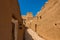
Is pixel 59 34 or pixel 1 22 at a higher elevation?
pixel 1 22

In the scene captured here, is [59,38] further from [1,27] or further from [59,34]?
[1,27]

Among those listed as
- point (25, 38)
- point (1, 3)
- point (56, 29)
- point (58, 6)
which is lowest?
point (25, 38)

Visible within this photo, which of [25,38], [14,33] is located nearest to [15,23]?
[14,33]

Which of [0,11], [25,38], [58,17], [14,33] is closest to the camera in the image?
[0,11]

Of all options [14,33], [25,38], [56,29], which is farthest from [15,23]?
[25,38]

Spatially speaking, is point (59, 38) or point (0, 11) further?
point (59, 38)

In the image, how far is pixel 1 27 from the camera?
2336mm

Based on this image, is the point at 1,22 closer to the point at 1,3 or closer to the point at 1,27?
the point at 1,27

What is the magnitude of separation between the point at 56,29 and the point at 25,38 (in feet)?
10.6

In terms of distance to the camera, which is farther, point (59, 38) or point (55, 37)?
point (55, 37)

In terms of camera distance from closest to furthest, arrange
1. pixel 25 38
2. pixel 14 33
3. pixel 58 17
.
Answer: pixel 14 33
pixel 58 17
pixel 25 38

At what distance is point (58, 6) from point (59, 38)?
146 centimetres

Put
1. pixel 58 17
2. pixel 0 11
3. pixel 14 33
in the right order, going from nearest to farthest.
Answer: pixel 0 11 < pixel 14 33 < pixel 58 17

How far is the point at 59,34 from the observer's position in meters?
5.70
